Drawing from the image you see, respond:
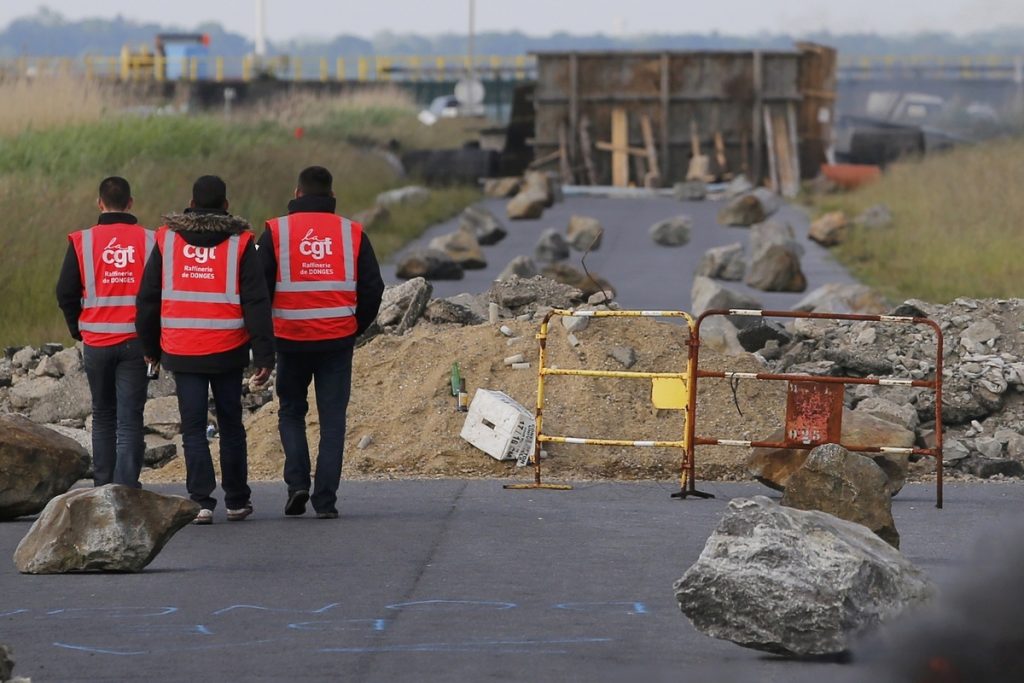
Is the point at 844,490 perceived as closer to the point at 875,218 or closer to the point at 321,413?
the point at 321,413

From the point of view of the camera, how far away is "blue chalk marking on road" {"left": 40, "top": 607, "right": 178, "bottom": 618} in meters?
8.72

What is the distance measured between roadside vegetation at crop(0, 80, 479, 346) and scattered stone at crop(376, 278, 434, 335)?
3.71m

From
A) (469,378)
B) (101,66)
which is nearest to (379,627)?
(469,378)

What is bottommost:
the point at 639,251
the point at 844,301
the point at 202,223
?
the point at 639,251

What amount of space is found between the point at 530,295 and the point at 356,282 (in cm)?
572

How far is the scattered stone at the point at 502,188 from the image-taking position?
4588 cm

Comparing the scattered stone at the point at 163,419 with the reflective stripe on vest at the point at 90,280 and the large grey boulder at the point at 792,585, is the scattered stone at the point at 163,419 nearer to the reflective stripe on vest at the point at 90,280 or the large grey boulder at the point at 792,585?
the reflective stripe on vest at the point at 90,280

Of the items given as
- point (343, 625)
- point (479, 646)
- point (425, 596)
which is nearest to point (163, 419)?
point (425, 596)

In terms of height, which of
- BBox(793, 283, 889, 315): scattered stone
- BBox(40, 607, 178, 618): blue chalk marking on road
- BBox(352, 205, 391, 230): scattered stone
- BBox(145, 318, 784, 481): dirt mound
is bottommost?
BBox(352, 205, 391, 230): scattered stone

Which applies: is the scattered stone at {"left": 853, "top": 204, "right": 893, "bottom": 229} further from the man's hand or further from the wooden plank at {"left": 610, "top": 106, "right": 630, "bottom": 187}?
the man's hand

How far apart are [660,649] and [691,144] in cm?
4148

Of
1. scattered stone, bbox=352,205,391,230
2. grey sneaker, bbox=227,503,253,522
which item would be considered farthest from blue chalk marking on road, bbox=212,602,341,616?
scattered stone, bbox=352,205,391,230

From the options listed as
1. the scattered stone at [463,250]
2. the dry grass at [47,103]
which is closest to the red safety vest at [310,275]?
the scattered stone at [463,250]

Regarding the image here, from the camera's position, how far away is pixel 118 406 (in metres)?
11.3
